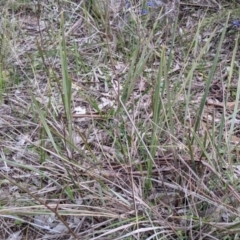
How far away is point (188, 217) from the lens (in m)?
1.35

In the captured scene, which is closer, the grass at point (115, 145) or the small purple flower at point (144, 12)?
the grass at point (115, 145)

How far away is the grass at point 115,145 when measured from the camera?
1.36 meters

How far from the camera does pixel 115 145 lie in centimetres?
170

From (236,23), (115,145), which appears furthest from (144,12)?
(115,145)

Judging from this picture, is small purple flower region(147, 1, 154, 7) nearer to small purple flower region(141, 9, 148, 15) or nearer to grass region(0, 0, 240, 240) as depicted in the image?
small purple flower region(141, 9, 148, 15)

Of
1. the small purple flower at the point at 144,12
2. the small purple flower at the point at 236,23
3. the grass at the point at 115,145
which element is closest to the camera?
the grass at the point at 115,145

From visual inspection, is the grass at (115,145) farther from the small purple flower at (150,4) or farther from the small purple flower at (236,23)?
the small purple flower at (150,4)

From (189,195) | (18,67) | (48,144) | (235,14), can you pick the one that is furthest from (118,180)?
(235,14)

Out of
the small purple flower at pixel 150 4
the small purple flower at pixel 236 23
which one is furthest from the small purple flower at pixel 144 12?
the small purple flower at pixel 236 23

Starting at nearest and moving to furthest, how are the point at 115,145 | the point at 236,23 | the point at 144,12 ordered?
the point at 115,145, the point at 236,23, the point at 144,12

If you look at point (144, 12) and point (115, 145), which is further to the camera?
point (144, 12)

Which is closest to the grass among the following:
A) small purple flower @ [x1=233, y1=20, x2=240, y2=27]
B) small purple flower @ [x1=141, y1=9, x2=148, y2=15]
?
small purple flower @ [x1=233, y1=20, x2=240, y2=27]

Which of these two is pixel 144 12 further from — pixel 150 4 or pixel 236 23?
pixel 236 23

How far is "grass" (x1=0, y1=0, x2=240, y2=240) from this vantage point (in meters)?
1.36
